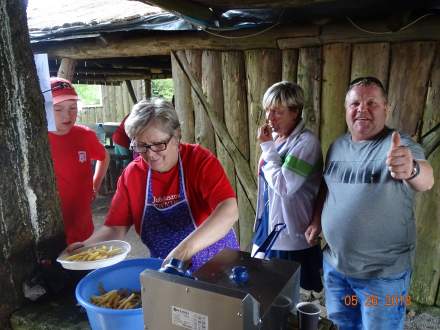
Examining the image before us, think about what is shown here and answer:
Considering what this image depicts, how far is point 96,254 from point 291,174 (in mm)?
1353

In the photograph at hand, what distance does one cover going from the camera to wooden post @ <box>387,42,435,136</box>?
287 cm

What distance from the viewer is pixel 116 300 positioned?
4.27 feet

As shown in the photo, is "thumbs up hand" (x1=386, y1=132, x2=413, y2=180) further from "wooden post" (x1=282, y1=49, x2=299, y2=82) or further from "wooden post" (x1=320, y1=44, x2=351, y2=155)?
"wooden post" (x1=282, y1=49, x2=299, y2=82)

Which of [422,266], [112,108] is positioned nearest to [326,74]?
[422,266]

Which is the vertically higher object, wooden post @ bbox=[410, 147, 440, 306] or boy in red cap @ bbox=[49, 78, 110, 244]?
boy in red cap @ bbox=[49, 78, 110, 244]

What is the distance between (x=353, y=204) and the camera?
2.08m

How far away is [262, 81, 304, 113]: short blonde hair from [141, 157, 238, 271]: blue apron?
38.9 inches

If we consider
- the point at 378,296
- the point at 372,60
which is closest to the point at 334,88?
the point at 372,60

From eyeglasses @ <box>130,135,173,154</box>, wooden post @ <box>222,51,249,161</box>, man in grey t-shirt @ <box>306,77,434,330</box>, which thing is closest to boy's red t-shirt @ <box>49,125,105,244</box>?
eyeglasses @ <box>130,135,173,154</box>

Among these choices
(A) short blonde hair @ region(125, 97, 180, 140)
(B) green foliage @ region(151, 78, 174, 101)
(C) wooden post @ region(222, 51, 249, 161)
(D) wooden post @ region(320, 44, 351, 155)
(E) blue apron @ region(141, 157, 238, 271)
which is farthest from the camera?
(B) green foliage @ region(151, 78, 174, 101)

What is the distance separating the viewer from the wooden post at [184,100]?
13.2 feet

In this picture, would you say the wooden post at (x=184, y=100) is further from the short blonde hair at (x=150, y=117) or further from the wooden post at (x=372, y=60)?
the short blonde hair at (x=150, y=117)

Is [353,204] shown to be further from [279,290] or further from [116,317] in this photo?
[116,317]

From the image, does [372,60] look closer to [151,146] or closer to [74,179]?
[151,146]
